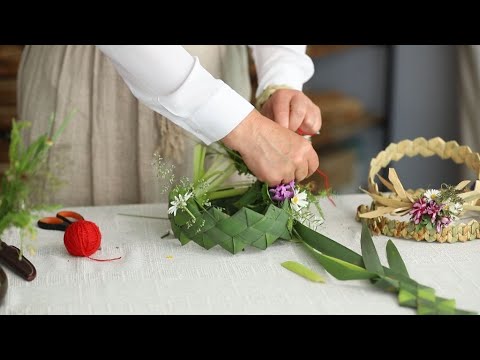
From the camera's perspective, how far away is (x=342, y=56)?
298cm

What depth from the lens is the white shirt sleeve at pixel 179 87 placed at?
114cm

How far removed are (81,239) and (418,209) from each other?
0.54m

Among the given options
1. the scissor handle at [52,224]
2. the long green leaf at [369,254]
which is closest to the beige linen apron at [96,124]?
the scissor handle at [52,224]

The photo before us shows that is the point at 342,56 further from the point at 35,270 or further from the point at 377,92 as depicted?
the point at 35,270

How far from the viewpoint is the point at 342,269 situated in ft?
3.48

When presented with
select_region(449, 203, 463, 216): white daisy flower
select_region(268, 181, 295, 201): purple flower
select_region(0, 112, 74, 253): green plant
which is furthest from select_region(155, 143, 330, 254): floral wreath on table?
select_region(0, 112, 74, 253): green plant

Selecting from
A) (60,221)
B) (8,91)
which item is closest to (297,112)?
(60,221)

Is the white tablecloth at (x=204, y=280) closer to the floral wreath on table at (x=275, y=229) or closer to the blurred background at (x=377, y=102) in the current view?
the floral wreath on table at (x=275, y=229)

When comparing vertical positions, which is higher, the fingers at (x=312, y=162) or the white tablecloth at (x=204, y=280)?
the fingers at (x=312, y=162)

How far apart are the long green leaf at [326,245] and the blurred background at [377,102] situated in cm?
136

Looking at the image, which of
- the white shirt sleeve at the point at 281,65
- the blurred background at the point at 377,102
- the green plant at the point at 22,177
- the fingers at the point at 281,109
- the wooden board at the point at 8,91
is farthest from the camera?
the blurred background at the point at 377,102

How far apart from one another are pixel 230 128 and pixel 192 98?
8 centimetres

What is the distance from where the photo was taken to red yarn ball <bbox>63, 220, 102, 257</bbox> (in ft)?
3.75
